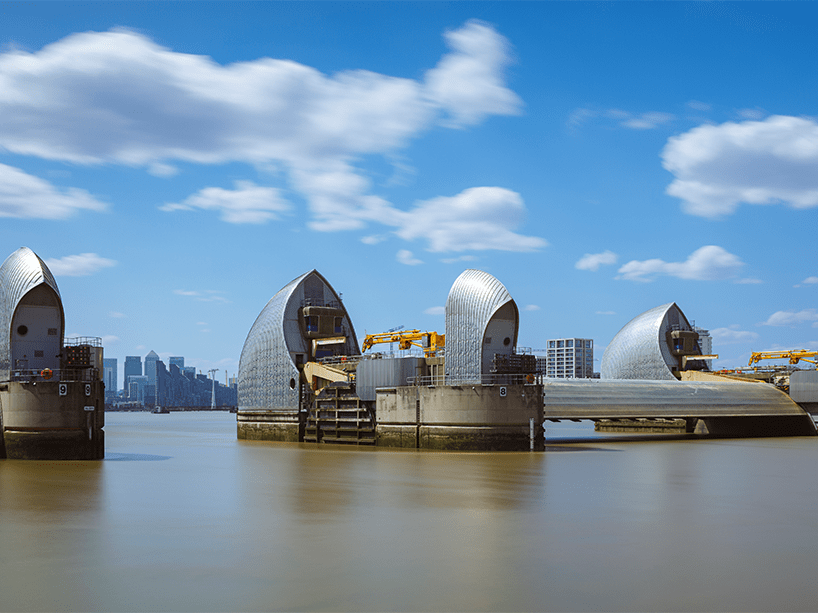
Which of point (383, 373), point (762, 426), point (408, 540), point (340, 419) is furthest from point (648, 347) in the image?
point (408, 540)

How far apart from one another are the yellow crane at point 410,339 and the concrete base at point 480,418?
410 inches

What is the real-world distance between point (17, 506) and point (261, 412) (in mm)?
41531

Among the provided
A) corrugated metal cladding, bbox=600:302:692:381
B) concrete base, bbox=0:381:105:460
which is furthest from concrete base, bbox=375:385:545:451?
corrugated metal cladding, bbox=600:302:692:381

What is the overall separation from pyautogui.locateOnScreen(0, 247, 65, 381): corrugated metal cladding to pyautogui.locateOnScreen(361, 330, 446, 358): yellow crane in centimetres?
2479

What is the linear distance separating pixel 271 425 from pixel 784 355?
55.3 metres

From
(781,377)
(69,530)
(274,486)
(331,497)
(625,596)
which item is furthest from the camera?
(781,377)

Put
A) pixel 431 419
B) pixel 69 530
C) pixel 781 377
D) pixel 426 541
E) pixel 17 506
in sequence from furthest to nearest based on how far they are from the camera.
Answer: pixel 781 377, pixel 431 419, pixel 17 506, pixel 69 530, pixel 426 541

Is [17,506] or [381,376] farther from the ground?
[381,376]

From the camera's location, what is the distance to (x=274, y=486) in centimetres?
2997

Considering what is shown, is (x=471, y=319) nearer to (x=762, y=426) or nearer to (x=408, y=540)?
(x=408, y=540)

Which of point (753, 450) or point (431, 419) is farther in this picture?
point (753, 450)

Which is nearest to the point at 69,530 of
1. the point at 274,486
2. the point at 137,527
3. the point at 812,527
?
the point at 137,527

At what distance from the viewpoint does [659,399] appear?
6419 centimetres

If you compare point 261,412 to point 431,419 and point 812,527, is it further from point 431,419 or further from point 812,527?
point 812,527
